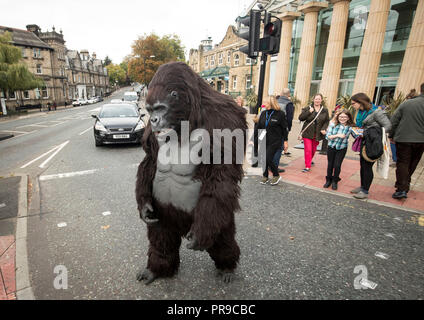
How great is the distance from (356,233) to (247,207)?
167 centimetres

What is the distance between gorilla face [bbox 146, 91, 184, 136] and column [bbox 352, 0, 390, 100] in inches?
492

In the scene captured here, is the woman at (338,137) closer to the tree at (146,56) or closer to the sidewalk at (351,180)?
the sidewalk at (351,180)

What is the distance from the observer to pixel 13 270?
2486mm

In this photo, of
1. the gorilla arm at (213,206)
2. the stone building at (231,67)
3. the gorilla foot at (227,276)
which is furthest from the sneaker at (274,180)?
the stone building at (231,67)

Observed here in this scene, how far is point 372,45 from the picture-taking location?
1069cm

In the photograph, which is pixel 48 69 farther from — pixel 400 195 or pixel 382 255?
pixel 382 255

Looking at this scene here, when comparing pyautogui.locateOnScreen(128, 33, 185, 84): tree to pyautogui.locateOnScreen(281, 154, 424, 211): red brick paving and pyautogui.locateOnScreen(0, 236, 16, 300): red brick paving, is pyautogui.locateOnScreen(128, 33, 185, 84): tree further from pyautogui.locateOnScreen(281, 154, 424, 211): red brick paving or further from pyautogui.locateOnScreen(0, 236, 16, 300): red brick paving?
pyautogui.locateOnScreen(0, 236, 16, 300): red brick paving

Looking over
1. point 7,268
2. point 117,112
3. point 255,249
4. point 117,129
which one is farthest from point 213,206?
point 117,112

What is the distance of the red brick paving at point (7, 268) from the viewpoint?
7.20 feet

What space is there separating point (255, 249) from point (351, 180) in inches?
146

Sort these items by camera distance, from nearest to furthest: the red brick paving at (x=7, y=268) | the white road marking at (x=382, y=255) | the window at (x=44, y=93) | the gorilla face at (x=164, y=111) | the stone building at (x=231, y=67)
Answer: the gorilla face at (x=164, y=111) < the red brick paving at (x=7, y=268) < the white road marking at (x=382, y=255) < the stone building at (x=231, y=67) < the window at (x=44, y=93)

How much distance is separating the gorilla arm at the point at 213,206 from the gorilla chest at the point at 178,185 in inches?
4.1

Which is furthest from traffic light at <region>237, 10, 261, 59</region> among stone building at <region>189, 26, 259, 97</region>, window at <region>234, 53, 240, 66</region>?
window at <region>234, 53, 240, 66</region>
